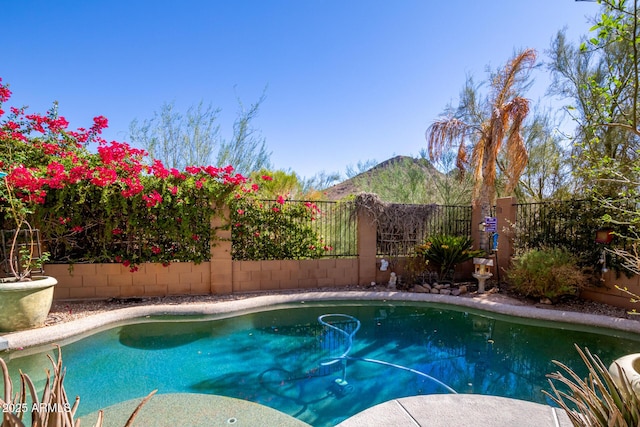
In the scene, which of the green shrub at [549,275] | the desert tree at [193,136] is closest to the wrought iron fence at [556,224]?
the green shrub at [549,275]

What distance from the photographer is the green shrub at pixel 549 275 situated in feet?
20.6

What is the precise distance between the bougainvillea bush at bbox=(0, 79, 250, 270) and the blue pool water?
1.88 m

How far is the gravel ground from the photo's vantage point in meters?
5.77

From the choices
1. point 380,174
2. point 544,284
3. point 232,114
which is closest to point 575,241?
point 544,284

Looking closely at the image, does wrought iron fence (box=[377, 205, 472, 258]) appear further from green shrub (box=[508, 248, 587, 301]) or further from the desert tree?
the desert tree

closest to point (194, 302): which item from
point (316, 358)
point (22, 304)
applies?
point (22, 304)

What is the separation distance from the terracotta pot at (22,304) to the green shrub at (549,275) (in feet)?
27.2

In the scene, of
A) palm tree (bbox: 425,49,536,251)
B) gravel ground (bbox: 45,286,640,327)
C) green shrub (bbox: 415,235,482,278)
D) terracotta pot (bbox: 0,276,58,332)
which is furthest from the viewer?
green shrub (bbox: 415,235,482,278)

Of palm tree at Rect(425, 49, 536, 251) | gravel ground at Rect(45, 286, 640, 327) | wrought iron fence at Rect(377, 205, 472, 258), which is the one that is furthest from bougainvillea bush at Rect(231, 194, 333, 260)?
palm tree at Rect(425, 49, 536, 251)

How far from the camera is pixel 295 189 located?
1206cm

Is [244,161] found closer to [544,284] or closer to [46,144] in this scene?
[46,144]

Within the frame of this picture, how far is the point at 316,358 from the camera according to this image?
4.56 meters

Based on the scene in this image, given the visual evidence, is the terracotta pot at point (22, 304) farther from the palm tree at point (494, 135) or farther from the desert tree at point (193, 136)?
the palm tree at point (494, 135)

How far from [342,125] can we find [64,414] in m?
13.5
